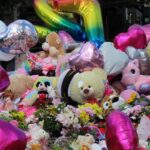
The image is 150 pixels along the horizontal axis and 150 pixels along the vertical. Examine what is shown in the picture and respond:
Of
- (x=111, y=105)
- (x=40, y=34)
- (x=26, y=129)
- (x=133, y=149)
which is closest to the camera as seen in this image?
(x=133, y=149)

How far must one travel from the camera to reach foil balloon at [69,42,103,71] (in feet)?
11.7

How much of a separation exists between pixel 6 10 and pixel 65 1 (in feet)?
12.7

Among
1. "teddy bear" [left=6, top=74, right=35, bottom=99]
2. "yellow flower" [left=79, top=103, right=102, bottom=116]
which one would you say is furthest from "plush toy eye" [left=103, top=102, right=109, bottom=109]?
"teddy bear" [left=6, top=74, right=35, bottom=99]

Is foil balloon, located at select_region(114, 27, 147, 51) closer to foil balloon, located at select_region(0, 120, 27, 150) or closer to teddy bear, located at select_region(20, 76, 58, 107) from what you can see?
teddy bear, located at select_region(20, 76, 58, 107)

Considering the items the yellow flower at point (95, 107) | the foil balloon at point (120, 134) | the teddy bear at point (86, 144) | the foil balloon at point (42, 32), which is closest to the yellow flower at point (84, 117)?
the yellow flower at point (95, 107)

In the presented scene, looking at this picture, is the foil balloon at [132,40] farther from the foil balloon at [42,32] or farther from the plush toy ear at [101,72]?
the foil balloon at [42,32]

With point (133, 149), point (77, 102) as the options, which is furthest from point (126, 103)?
point (133, 149)

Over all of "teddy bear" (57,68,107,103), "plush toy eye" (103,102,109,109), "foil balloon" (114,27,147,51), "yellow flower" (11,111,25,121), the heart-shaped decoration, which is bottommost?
"plush toy eye" (103,102,109,109)

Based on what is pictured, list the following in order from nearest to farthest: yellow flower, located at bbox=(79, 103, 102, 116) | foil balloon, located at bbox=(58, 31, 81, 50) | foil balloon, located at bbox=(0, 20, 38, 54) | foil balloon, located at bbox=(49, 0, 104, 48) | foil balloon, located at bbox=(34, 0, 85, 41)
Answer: yellow flower, located at bbox=(79, 103, 102, 116) → foil balloon, located at bbox=(0, 20, 38, 54) → foil balloon, located at bbox=(58, 31, 81, 50) → foil balloon, located at bbox=(49, 0, 104, 48) → foil balloon, located at bbox=(34, 0, 85, 41)

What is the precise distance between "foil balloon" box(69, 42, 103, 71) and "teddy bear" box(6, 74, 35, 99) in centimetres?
38

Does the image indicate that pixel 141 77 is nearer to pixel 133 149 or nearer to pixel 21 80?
pixel 21 80

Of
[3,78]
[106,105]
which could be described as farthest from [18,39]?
[106,105]

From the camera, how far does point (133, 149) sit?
1928 mm

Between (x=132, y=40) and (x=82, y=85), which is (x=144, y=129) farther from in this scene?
(x=132, y=40)
